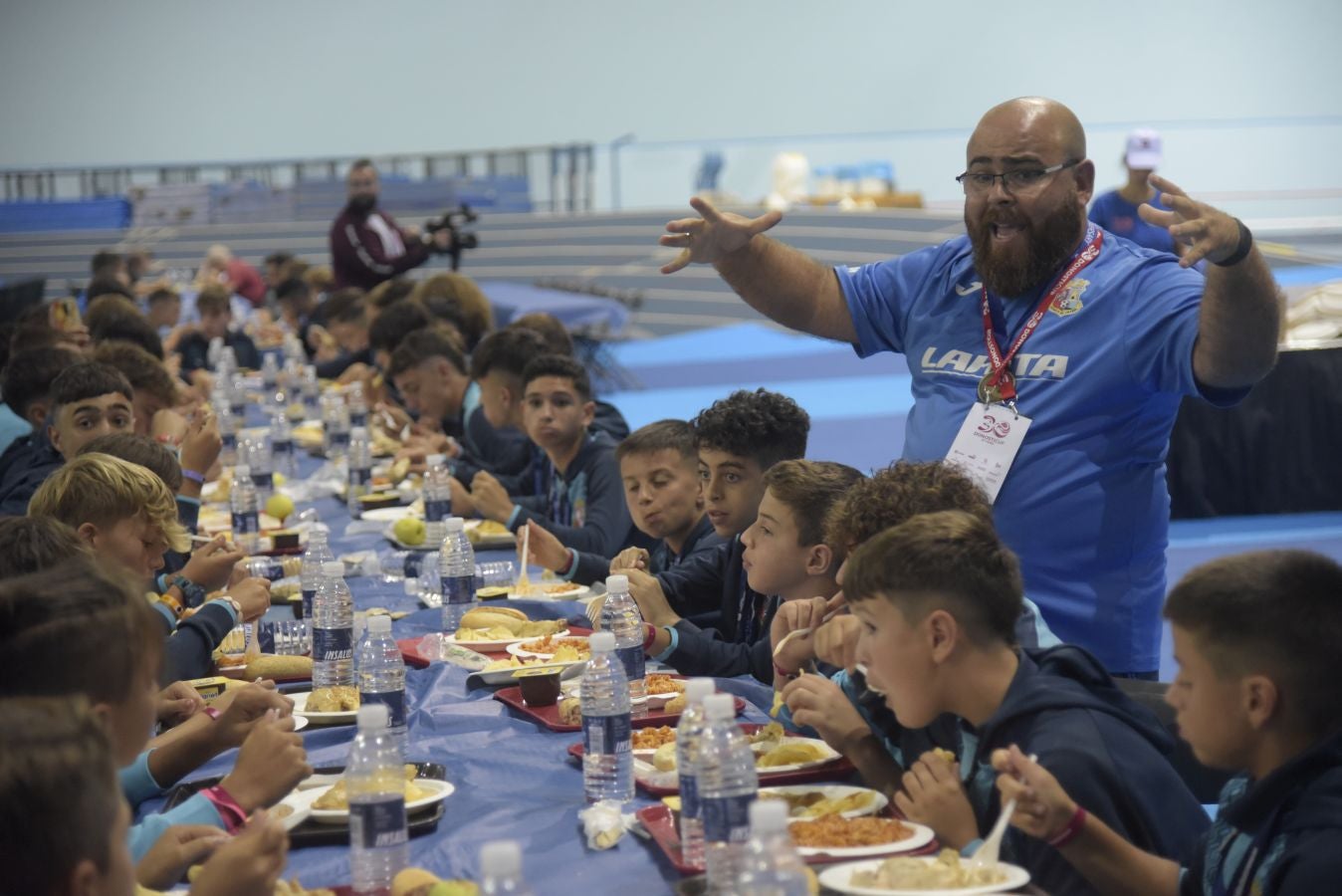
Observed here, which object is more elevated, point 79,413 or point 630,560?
point 79,413

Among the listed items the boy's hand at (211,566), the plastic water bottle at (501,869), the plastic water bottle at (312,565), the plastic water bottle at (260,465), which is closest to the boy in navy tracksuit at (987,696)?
the plastic water bottle at (501,869)

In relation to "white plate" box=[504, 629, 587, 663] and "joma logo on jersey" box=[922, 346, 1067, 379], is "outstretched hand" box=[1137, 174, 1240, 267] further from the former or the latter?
"white plate" box=[504, 629, 587, 663]

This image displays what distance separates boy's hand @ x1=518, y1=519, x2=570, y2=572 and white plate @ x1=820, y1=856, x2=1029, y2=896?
7.04 feet

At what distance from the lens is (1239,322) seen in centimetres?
282

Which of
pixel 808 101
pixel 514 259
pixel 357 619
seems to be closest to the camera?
pixel 357 619

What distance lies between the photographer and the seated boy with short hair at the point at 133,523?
2.99 m

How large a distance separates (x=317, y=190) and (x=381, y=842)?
18369mm

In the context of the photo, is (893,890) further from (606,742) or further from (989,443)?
(989,443)

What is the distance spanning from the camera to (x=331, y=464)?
21.1 ft

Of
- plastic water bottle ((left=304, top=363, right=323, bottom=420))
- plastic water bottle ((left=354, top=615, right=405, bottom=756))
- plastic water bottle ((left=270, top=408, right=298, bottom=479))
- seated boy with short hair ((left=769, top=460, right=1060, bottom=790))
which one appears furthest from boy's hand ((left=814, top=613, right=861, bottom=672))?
plastic water bottle ((left=304, top=363, right=323, bottom=420))

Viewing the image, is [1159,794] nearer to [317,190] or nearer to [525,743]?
[525,743]

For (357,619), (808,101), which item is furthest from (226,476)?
(808,101)

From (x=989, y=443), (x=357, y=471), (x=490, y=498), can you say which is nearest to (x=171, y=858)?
(x=989, y=443)

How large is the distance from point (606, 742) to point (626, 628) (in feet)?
1.95
